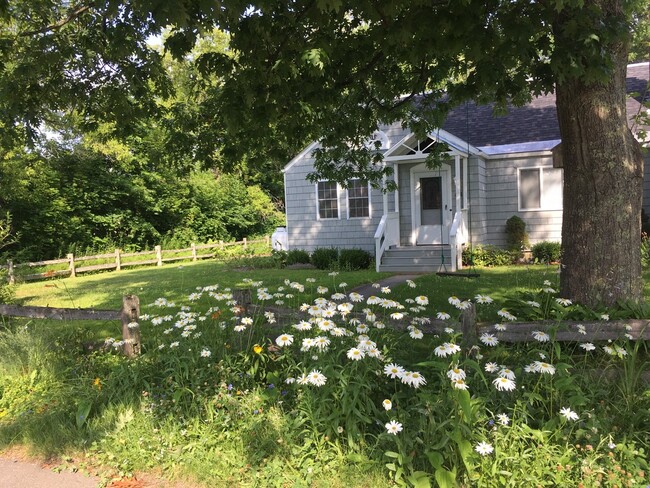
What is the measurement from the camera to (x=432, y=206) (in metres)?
15.2

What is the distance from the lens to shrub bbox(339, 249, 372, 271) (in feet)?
49.3

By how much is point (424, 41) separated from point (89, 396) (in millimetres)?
Answer: 4748

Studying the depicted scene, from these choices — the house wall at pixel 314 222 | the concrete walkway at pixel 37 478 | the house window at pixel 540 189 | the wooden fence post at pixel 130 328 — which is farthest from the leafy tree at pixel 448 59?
the house wall at pixel 314 222

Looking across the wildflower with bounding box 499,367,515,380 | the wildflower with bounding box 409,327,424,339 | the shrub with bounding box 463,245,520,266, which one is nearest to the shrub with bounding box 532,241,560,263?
the shrub with bounding box 463,245,520,266

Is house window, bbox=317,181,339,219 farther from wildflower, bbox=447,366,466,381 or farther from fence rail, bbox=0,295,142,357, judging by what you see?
wildflower, bbox=447,366,466,381

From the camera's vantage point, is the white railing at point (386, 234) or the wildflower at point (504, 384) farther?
the white railing at point (386, 234)

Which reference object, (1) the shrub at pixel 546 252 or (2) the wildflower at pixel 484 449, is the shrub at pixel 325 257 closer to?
(1) the shrub at pixel 546 252

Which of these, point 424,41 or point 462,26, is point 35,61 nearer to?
point 424,41

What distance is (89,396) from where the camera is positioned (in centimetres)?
419

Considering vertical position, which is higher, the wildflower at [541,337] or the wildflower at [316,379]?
the wildflower at [541,337]

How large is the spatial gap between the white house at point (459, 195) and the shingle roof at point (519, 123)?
0.10ft

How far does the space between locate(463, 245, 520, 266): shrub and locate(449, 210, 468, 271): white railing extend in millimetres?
294

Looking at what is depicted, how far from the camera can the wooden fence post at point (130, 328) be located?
492cm

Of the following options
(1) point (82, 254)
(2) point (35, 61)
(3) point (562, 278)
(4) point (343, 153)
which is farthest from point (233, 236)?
(3) point (562, 278)
